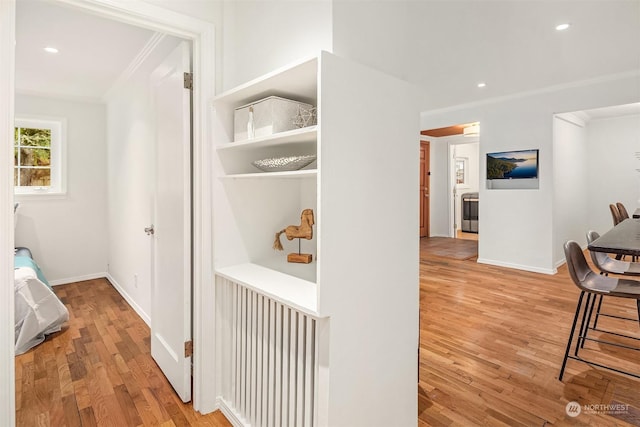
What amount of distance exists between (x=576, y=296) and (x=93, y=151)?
6067 millimetres

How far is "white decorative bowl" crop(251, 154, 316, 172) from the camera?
4.90 ft

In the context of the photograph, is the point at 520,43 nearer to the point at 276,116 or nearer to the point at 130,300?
the point at 276,116

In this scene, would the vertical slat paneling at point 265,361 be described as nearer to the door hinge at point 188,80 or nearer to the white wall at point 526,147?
the door hinge at point 188,80

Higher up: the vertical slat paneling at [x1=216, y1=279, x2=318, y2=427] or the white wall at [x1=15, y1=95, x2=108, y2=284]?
the white wall at [x1=15, y1=95, x2=108, y2=284]

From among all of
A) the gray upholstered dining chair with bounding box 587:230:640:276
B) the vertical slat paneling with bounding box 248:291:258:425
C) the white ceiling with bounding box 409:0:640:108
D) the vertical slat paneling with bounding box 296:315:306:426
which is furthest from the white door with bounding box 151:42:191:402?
the gray upholstered dining chair with bounding box 587:230:640:276

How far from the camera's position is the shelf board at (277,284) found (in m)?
1.31

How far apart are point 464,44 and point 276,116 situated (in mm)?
2421

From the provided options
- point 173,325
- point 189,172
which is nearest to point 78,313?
point 173,325

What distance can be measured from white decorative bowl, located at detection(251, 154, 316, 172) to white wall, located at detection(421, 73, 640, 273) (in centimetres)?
441

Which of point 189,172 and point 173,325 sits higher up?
point 189,172

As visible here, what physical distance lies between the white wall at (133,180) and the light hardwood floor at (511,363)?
2.57 metres

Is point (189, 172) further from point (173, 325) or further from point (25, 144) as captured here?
point (25, 144)

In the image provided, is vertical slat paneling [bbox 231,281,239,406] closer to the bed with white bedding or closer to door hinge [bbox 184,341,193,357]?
door hinge [bbox 184,341,193,357]

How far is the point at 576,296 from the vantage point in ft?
12.3
